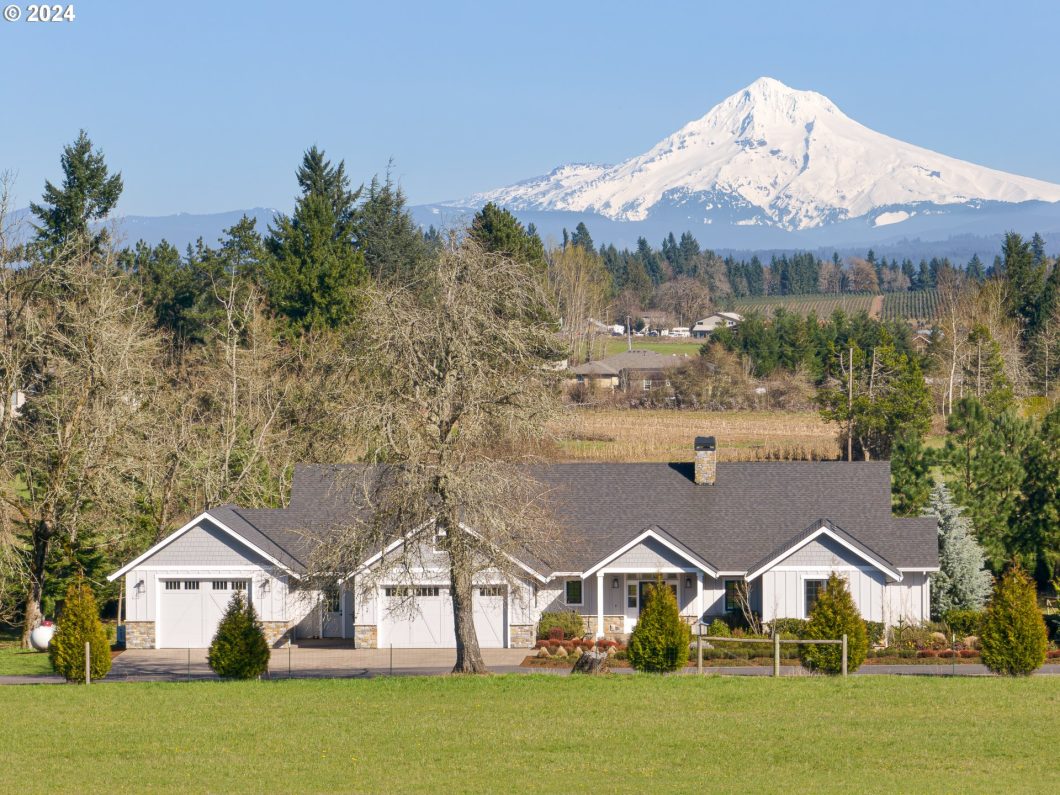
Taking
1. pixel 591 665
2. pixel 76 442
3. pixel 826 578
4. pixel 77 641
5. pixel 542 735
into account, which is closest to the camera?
pixel 542 735

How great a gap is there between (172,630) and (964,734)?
951 inches

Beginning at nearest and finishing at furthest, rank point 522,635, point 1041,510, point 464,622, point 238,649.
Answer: point 238,649 → point 464,622 → point 522,635 → point 1041,510

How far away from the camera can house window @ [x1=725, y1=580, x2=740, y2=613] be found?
42.2 m

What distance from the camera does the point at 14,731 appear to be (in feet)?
87.5

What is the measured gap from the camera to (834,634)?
33.1 metres

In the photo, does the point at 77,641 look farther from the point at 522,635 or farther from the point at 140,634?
the point at 522,635

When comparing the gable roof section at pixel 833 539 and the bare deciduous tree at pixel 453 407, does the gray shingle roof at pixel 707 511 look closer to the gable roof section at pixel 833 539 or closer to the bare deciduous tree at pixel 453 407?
the gable roof section at pixel 833 539

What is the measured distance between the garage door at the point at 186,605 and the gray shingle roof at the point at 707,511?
1714 mm

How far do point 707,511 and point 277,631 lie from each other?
1295cm

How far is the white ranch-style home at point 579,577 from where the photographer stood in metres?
41.3

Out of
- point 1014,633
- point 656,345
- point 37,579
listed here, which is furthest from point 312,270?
point 656,345

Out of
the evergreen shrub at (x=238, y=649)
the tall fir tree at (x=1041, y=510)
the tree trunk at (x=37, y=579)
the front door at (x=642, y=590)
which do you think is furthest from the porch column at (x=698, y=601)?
the tree trunk at (x=37, y=579)

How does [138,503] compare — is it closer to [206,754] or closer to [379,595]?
[379,595]

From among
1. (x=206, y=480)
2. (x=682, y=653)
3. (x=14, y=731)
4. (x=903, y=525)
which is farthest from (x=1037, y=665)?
(x=206, y=480)
